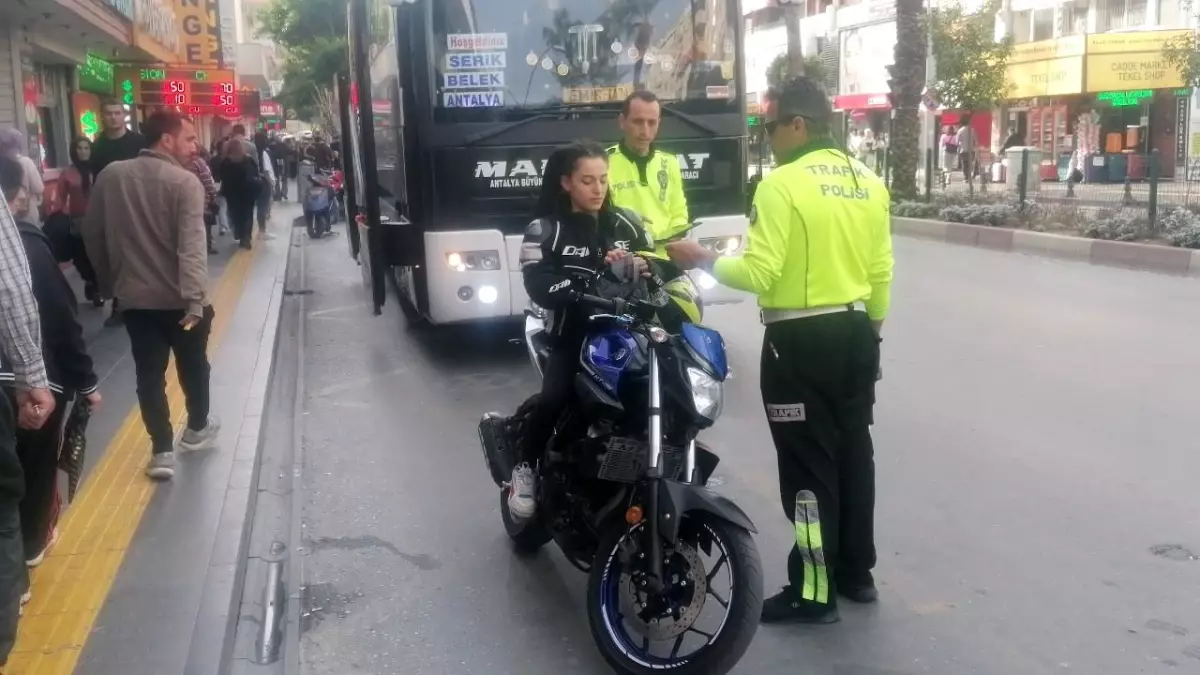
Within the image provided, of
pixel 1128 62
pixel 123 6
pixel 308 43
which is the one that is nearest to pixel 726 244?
pixel 123 6

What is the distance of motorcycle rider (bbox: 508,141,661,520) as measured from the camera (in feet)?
15.1

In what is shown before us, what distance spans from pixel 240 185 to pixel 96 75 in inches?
215

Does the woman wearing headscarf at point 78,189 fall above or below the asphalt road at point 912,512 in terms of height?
above

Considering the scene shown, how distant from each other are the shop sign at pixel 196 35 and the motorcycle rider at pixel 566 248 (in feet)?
70.8

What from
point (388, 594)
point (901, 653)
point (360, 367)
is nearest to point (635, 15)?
point (360, 367)

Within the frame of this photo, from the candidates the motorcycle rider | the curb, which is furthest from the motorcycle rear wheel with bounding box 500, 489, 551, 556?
the curb

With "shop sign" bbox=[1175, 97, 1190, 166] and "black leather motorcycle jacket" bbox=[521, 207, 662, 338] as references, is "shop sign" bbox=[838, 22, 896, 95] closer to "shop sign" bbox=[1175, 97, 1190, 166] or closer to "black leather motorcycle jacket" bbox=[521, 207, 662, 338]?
"shop sign" bbox=[1175, 97, 1190, 166]

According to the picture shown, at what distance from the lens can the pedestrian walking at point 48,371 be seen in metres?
4.68

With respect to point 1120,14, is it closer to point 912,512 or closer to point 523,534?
point 912,512

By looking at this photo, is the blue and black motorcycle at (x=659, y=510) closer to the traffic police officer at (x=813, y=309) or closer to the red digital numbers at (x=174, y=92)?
the traffic police officer at (x=813, y=309)

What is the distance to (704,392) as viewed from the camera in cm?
404

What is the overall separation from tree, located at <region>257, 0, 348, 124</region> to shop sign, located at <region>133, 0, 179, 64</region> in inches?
821

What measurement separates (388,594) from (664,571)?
161 cm

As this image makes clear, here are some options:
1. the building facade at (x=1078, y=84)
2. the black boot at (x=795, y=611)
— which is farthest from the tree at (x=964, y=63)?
the black boot at (x=795, y=611)
